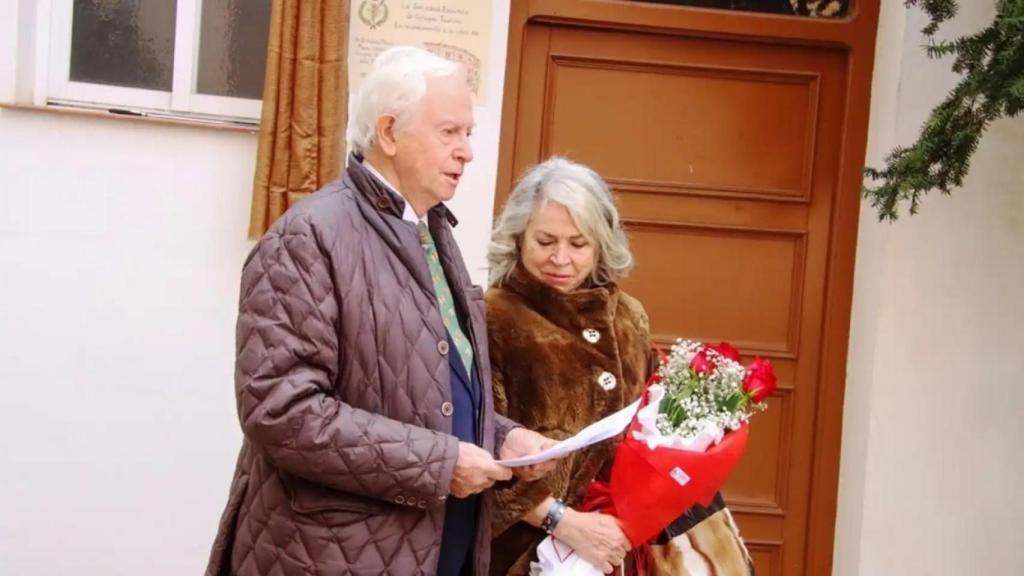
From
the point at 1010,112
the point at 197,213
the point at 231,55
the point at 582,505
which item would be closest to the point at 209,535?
the point at 197,213

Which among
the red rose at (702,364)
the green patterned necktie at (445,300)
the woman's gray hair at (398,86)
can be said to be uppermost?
the woman's gray hair at (398,86)

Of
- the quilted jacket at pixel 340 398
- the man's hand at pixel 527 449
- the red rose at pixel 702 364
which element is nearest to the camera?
the quilted jacket at pixel 340 398

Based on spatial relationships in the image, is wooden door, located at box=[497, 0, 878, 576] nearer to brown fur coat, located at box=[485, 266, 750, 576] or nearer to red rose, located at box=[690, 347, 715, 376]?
brown fur coat, located at box=[485, 266, 750, 576]

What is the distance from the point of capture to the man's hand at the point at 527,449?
242 centimetres

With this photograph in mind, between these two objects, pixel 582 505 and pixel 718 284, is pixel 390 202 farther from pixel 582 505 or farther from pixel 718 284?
pixel 718 284

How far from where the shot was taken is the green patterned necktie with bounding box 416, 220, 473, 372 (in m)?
2.38

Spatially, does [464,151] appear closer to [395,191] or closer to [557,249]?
[395,191]

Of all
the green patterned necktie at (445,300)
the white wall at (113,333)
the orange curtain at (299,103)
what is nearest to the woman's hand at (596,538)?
the green patterned necktie at (445,300)

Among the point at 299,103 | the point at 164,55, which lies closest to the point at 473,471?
the point at 299,103

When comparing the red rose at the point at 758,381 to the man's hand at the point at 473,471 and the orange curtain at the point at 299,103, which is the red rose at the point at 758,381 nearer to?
the man's hand at the point at 473,471

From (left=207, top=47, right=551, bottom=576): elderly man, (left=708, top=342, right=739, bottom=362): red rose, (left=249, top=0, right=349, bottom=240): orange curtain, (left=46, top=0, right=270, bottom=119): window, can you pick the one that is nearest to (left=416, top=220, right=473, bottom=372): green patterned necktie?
(left=207, top=47, right=551, bottom=576): elderly man

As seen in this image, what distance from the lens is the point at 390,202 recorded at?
2.29 meters

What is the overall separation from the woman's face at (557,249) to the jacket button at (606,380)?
0.21 meters

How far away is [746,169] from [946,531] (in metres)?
1.47
